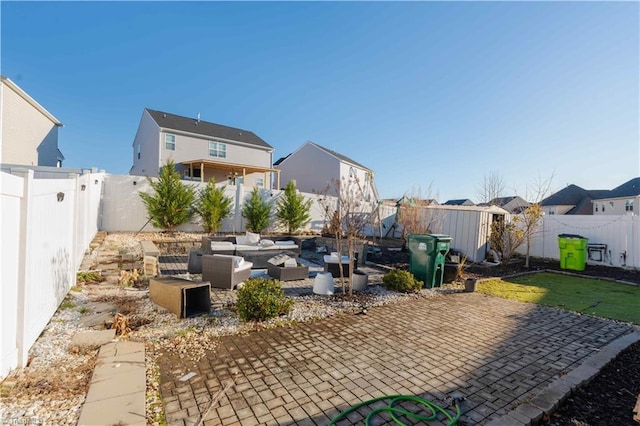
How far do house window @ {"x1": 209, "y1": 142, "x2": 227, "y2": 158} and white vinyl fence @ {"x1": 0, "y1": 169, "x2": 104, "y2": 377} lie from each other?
18.4 metres

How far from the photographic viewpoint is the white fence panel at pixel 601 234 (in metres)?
9.55

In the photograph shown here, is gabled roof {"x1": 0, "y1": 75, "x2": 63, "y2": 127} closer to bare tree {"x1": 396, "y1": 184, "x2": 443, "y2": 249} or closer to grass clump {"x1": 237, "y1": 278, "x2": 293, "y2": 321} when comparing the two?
grass clump {"x1": 237, "y1": 278, "x2": 293, "y2": 321}

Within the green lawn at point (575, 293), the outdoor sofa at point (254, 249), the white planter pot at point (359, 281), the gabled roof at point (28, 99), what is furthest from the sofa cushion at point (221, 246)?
the gabled roof at point (28, 99)

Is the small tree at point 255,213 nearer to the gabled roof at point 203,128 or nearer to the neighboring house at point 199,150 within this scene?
the neighboring house at point 199,150

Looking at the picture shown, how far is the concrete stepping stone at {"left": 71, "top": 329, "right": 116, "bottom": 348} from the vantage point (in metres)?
3.32

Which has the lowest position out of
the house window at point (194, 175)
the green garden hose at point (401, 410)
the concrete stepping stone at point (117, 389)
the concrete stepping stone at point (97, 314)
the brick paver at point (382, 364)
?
the brick paver at point (382, 364)

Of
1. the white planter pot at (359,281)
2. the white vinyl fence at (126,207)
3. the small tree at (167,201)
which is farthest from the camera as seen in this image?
the small tree at (167,201)

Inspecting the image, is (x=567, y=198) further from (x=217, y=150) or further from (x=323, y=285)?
(x=323, y=285)

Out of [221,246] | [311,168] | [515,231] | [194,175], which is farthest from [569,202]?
[221,246]

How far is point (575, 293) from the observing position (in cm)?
702

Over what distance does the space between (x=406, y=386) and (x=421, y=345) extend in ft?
3.66

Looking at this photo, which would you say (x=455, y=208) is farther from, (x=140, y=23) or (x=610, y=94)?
(x=140, y=23)

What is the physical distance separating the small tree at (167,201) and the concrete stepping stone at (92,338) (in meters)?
9.29

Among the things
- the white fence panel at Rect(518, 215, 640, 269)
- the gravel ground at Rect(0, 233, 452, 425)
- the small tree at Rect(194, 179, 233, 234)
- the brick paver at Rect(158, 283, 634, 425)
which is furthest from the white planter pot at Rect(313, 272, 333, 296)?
the white fence panel at Rect(518, 215, 640, 269)
